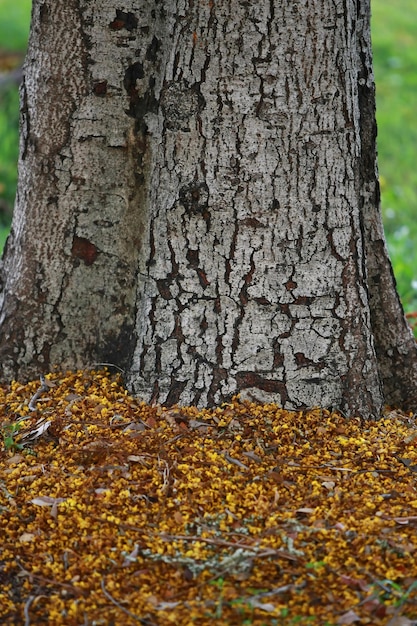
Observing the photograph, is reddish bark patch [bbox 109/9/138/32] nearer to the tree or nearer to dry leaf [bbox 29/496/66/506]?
the tree

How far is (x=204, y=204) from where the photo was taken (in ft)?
9.50

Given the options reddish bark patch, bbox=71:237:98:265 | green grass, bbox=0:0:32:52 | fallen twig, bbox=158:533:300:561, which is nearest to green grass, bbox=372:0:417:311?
reddish bark patch, bbox=71:237:98:265

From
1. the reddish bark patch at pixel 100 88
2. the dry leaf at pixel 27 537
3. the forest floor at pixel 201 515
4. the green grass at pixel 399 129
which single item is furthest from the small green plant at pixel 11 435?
the green grass at pixel 399 129

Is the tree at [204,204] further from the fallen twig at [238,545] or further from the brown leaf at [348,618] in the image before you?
the brown leaf at [348,618]

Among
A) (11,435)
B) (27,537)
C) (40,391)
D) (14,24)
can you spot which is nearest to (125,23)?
(40,391)

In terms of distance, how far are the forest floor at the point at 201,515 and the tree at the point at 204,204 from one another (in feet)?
0.61

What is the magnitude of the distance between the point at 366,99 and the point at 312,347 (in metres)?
0.98

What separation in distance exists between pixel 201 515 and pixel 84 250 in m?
1.23

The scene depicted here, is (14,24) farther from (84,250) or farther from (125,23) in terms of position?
(84,250)

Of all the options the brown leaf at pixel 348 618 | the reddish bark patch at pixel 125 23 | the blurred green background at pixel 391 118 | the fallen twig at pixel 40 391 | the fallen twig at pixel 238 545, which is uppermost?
the blurred green background at pixel 391 118

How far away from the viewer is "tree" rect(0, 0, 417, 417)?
283 cm

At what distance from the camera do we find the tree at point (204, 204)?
2.83 m

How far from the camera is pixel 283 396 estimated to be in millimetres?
2934

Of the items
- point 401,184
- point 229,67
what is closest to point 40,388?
point 229,67
